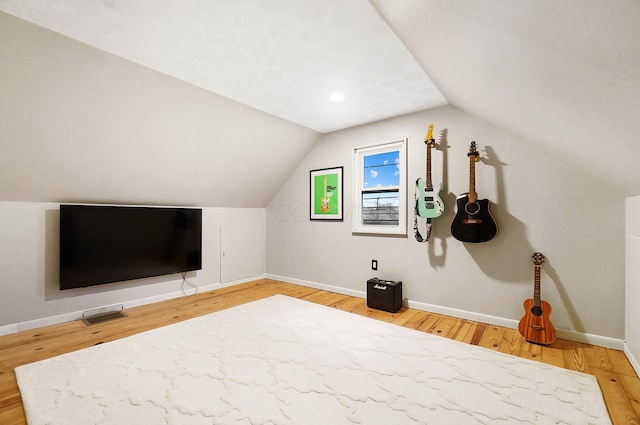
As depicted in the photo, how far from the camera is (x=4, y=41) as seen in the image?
1917mm

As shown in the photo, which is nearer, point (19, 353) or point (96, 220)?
point (19, 353)

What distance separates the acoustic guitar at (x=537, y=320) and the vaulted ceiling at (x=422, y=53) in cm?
99

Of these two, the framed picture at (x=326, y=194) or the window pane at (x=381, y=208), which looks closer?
the window pane at (x=381, y=208)

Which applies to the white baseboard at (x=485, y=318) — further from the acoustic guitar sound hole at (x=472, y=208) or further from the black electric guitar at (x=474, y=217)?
the acoustic guitar sound hole at (x=472, y=208)

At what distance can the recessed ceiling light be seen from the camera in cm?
300

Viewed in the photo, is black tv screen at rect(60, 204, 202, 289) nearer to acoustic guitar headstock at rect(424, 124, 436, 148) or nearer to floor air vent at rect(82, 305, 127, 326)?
floor air vent at rect(82, 305, 127, 326)

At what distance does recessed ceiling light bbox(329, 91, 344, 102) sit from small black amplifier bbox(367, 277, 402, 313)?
220 cm

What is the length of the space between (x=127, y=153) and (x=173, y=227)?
120cm

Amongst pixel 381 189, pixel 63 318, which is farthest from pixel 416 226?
pixel 63 318

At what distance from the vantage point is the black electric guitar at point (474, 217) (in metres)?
2.96

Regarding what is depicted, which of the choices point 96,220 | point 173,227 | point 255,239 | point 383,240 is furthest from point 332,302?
point 96,220

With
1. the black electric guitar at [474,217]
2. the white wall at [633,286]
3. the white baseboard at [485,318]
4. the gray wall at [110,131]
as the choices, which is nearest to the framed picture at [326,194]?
the gray wall at [110,131]

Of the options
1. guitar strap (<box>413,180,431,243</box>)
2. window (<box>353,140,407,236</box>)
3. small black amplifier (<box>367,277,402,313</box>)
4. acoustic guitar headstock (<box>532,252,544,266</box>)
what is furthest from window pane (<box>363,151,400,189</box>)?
acoustic guitar headstock (<box>532,252,544,266</box>)

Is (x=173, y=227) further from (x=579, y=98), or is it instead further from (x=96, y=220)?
(x=579, y=98)
